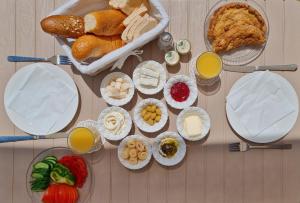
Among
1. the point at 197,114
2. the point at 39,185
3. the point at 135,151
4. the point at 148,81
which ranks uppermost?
the point at 148,81

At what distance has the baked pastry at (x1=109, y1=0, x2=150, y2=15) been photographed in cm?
109

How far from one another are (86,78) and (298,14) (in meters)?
0.70

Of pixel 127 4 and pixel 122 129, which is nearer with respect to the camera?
pixel 127 4

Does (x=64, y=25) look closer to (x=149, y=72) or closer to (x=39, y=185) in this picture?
(x=149, y=72)

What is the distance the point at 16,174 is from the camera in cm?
123

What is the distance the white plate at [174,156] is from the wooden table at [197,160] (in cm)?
3

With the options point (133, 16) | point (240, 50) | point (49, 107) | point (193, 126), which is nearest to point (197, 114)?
point (193, 126)

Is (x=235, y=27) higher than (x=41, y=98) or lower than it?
higher

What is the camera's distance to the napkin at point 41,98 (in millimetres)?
1209

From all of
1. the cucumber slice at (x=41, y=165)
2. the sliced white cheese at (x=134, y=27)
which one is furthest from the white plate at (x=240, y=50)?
the cucumber slice at (x=41, y=165)

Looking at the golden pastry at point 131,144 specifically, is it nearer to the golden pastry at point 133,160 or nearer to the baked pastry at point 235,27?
the golden pastry at point 133,160

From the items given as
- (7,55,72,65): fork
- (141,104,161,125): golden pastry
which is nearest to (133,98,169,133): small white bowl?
(141,104,161,125): golden pastry

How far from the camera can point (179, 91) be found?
1.20 meters

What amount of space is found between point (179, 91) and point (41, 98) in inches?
17.0
